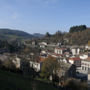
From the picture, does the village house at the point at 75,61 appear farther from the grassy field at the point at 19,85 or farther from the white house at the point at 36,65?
the grassy field at the point at 19,85

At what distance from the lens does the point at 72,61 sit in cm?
2367

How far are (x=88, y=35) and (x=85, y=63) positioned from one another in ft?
76.8

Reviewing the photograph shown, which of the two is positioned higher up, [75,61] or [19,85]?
[19,85]

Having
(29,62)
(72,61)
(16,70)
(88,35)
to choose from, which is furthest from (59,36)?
(16,70)

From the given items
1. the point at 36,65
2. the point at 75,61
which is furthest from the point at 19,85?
the point at 75,61

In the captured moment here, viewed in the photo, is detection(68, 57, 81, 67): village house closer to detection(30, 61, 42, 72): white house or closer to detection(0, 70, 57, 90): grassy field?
detection(30, 61, 42, 72): white house

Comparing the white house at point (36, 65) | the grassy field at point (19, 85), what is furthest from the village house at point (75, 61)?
the grassy field at point (19, 85)

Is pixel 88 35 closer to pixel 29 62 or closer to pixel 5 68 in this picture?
pixel 29 62

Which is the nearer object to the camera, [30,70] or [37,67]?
[30,70]

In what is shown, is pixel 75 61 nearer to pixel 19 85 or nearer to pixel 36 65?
pixel 36 65

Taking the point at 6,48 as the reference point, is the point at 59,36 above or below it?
above

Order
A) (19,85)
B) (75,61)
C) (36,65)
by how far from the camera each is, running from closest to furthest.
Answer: (19,85), (36,65), (75,61)

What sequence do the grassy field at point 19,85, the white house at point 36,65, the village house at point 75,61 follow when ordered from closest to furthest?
the grassy field at point 19,85 → the white house at point 36,65 → the village house at point 75,61

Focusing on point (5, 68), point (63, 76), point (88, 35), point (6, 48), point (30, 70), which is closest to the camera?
point (63, 76)
